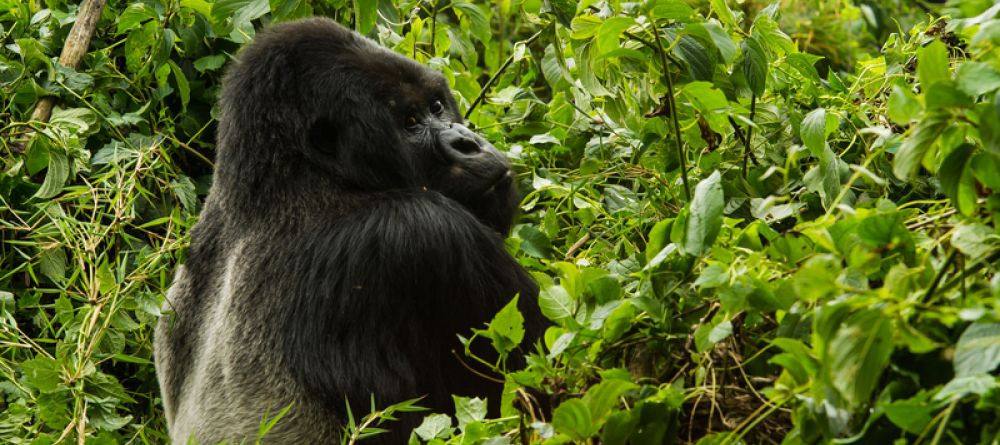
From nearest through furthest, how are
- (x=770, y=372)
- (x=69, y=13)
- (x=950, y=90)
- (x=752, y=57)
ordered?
(x=950, y=90), (x=770, y=372), (x=752, y=57), (x=69, y=13)

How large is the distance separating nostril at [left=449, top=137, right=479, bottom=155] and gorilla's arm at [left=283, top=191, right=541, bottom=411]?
354 mm

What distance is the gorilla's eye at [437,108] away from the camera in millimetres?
3688

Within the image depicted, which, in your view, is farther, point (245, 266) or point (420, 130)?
point (420, 130)

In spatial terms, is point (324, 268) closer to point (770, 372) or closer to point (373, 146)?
point (373, 146)

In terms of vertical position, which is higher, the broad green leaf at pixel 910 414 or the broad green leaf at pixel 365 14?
the broad green leaf at pixel 910 414

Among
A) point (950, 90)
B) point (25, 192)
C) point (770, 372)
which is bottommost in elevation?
point (25, 192)

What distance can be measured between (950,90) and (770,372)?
62 centimetres

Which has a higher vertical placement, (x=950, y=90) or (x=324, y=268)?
(x=950, y=90)

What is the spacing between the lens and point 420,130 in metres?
3.59

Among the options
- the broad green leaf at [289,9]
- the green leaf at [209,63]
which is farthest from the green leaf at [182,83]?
the broad green leaf at [289,9]

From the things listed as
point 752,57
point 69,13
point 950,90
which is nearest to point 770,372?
point 950,90

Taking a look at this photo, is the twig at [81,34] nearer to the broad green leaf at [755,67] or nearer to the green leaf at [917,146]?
the broad green leaf at [755,67]

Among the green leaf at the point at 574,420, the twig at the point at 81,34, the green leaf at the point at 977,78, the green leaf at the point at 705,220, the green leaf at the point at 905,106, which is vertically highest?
the green leaf at the point at 977,78

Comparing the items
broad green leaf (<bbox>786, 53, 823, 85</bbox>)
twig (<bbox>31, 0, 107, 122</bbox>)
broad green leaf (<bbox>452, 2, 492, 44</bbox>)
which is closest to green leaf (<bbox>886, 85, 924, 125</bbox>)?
broad green leaf (<bbox>786, 53, 823, 85</bbox>)
